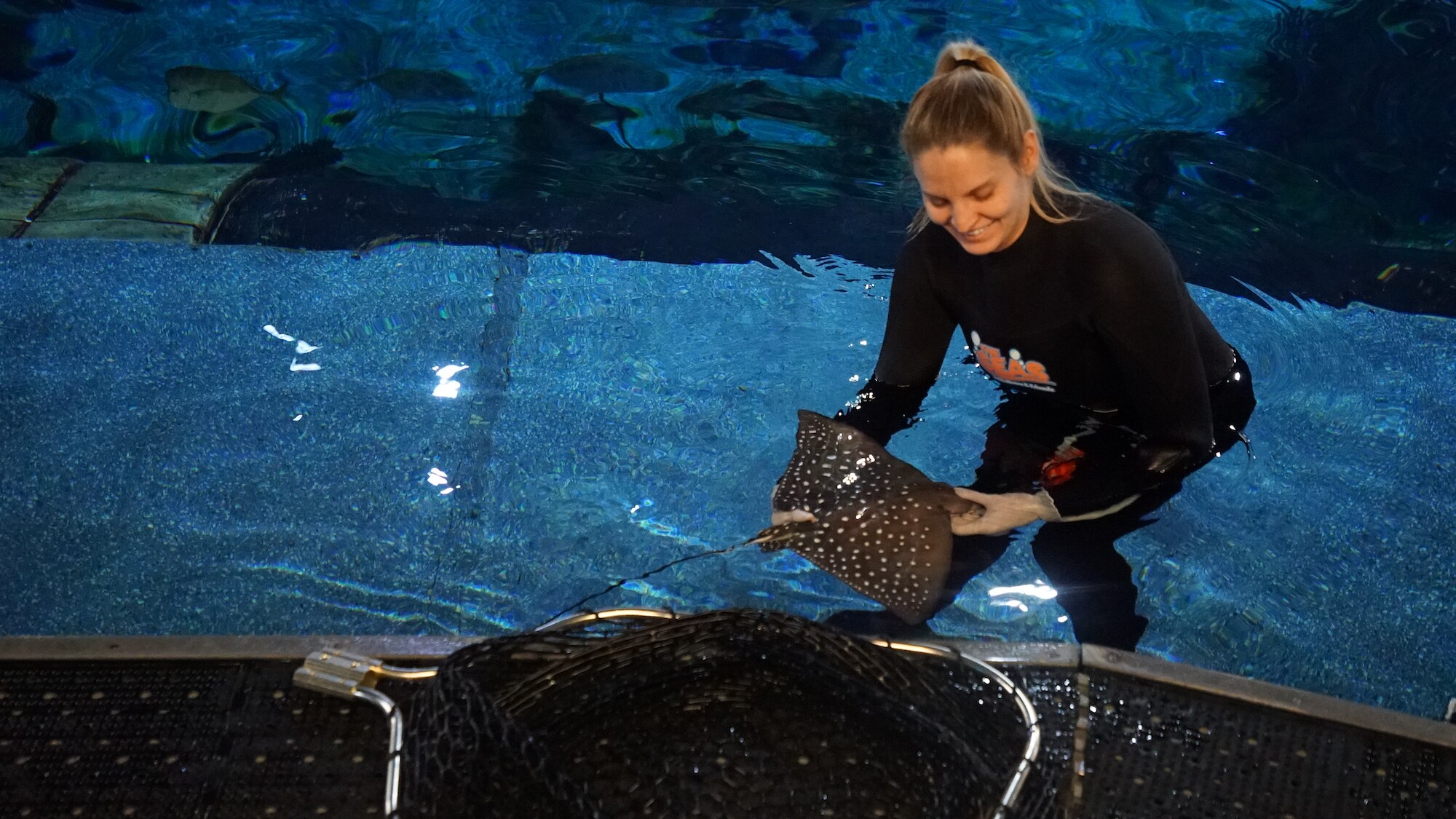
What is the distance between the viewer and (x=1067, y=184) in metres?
2.82

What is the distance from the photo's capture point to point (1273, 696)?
224 cm

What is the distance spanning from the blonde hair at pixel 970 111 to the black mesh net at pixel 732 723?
113cm

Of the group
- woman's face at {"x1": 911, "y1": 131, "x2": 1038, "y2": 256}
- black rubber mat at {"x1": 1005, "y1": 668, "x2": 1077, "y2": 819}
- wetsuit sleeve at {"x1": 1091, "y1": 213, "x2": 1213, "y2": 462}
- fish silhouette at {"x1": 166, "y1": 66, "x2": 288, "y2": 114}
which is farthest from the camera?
fish silhouette at {"x1": 166, "y1": 66, "x2": 288, "y2": 114}

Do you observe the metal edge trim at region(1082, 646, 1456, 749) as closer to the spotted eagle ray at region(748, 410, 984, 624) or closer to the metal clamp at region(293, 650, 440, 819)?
the spotted eagle ray at region(748, 410, 984, 624)

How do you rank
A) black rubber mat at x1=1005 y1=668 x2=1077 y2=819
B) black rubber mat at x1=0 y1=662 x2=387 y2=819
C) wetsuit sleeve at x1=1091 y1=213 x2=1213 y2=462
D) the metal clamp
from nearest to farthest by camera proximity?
black rubber mat at x1=1005 y1=668 x2=1077 y2=819, black rubber mat at x1=0 y1=662 x2=387 y2=819, the metal clamp, wetsuit sleeve at x1=1091 y1=213 x2=1213 y2=462

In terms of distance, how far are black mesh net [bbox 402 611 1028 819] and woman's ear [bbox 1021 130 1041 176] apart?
1.16 m

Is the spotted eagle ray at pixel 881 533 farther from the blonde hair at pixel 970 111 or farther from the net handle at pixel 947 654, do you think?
the blonde hair at pixel 970 111

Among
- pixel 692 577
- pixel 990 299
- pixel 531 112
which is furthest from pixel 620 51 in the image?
pixel 990 299

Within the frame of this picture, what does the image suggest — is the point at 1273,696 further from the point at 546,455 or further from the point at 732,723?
the point at 546,455

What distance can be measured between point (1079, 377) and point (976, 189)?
0.74 m

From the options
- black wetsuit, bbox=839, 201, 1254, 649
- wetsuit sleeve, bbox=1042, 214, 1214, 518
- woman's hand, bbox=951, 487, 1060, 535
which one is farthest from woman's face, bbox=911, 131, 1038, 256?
woman's hand, bbox=951, 487, 1060, 535

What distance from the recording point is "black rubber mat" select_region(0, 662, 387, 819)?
200 cm

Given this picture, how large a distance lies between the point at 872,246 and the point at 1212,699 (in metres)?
3.68

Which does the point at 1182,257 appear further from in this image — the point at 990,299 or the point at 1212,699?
the point at 1212,699
